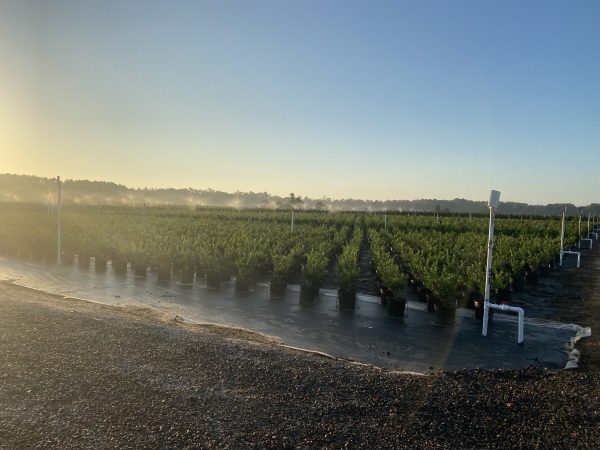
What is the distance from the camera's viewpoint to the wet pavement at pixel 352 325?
6707 mm

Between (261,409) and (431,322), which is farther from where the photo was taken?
(431,322)

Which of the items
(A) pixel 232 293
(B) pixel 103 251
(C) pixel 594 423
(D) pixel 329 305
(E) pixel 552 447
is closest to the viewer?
(E) pixel 552 447

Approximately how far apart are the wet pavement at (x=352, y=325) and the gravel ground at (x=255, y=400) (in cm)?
115

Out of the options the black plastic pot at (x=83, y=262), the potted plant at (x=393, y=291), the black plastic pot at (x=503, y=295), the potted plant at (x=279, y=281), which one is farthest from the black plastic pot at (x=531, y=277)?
the black plastic pot at (x=83, y=262)

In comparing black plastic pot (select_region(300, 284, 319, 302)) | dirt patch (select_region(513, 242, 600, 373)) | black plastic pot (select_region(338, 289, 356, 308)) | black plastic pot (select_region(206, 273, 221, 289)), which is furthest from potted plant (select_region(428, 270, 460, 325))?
black plastic pot (select_region(206, 273, 221, 289))

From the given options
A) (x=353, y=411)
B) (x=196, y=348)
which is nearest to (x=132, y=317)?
(x=196, y=348)

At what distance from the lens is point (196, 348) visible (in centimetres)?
604

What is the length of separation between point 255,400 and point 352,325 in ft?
13.5

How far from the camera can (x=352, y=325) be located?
8.41 m

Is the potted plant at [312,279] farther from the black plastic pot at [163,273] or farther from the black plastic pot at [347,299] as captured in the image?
the black plastic pot at [163,273]

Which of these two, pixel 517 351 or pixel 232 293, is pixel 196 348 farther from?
pixel 232 293

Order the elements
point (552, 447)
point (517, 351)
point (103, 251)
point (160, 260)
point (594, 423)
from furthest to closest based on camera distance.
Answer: point (103, 251) < point (160, 260) < point (517, 351) < point (594, 423) < point (552, 447)

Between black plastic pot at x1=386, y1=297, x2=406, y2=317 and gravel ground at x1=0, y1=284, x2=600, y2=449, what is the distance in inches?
138

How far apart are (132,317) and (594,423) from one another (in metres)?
6.55
